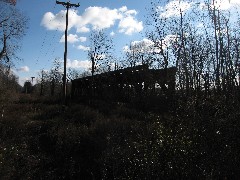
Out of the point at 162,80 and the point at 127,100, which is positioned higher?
the point at 162,80

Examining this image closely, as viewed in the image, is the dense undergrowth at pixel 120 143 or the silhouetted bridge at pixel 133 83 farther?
the silhouetted bridge at pixel 133 83

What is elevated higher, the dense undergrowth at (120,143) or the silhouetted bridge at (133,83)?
the silhouetted bridge at (133,83)

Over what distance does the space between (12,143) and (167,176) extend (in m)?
11.4

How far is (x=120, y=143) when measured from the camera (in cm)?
1619

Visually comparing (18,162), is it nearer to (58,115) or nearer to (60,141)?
(60,141)

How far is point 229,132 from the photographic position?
1072 centimetres

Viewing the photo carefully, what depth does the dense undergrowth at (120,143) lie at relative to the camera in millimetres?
8906

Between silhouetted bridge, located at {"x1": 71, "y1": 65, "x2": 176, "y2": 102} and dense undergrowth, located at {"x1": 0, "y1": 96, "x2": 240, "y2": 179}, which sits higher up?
silhouetted bridge, located at {"x1": 71, "y1": 65, "x2": 176, "y2": 102}

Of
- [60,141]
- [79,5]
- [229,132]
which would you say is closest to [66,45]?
[79,5]

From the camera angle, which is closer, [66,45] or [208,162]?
[208,162]

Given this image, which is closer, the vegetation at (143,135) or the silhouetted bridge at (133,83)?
the vegetation at (143,135)

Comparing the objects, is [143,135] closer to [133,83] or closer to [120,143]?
[120,143]

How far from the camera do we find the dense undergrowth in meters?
8.91

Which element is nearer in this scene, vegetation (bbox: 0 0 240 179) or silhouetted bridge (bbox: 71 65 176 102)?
vegetation (bbox: 0 0 240 179)
